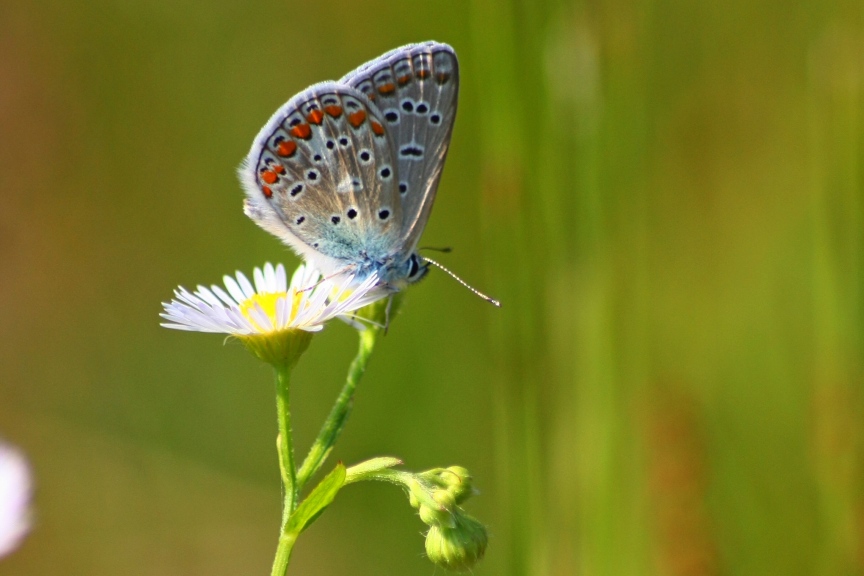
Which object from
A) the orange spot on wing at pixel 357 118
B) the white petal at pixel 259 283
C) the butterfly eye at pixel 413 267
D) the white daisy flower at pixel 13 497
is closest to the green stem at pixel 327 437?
the white daisy flower at pixel 13 497

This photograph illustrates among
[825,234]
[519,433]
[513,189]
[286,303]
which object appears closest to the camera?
[286,303]

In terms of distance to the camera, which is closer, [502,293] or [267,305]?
[267,305]

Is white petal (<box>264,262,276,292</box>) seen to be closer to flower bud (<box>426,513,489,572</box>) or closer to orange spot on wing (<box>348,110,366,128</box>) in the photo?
orange spot on wing (<box>348,110,366,128</box>)

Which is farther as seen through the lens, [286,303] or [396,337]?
[396,337]

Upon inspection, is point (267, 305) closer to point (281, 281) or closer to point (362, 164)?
point (281, 281)

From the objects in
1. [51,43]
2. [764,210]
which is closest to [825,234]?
[764,210]

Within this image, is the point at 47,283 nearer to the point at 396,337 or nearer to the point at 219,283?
the point at 219,283

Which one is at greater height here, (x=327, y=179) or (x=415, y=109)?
(x=415, y=109)

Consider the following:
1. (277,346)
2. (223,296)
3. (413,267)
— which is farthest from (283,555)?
(413,267)
